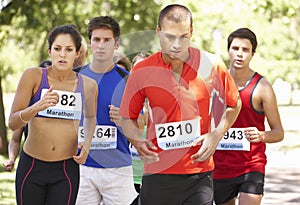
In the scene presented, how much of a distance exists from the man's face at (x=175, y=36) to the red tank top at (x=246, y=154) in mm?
1635

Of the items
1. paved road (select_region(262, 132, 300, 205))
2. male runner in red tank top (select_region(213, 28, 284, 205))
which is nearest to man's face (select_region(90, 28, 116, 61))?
male runner in red tank top (select_region(213, 28, 284, 205))

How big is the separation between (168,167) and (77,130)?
0.93 m

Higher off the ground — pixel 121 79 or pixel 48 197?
Answer: pixel 121 79

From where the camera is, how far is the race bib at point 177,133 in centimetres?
484

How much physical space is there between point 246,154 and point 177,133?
1642 mm

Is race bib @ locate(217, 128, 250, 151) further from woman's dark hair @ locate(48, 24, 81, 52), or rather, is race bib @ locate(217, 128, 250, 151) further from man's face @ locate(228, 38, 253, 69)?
woman's dark hair @ locate(48, 24, 81, 52)

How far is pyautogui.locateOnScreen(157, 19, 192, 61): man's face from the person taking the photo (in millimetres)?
4684

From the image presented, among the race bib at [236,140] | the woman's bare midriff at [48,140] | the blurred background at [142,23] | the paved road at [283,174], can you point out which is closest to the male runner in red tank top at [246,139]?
the race bib at [236,140]

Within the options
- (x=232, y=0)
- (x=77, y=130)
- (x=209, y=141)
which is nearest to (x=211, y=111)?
(x=209, y=141)

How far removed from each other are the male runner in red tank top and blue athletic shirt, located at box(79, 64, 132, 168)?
810mm

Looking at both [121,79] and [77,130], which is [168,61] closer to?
[77,130]

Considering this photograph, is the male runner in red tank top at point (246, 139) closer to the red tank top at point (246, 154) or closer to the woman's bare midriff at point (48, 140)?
the red tank top at point (246, 154)

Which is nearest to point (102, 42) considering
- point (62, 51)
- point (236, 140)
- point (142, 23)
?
point (62, 51)

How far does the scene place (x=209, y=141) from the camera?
4840 mm
